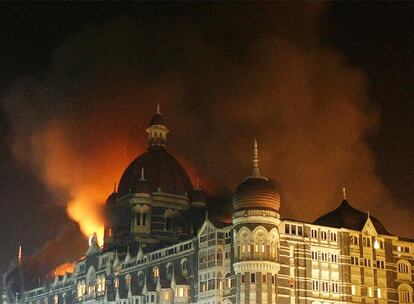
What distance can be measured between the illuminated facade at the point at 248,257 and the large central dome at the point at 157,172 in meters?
1.08

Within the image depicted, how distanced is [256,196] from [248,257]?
6.43 meters

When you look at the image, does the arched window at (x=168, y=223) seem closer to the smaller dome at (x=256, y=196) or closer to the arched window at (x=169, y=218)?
the arched window at (x=169, y=218)

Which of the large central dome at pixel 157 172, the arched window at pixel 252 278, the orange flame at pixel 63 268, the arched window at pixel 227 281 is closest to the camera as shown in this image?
the arched window at pixel 252 278

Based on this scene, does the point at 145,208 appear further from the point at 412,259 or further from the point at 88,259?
the point at 412,259

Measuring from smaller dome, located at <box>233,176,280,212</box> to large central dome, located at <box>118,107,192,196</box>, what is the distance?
30083mm

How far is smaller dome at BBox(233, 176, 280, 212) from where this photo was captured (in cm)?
8243

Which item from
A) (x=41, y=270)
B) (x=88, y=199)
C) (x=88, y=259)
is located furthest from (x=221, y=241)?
(x=41, y=270)

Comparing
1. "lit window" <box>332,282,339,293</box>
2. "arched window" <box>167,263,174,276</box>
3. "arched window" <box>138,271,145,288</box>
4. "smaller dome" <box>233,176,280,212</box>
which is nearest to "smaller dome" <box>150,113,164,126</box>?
"arched window" <box>138,271,145,288</box>

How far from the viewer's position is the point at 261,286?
80625mm

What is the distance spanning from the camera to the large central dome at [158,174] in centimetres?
11388

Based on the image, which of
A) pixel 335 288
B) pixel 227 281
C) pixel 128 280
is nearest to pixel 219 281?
pixel 227 281

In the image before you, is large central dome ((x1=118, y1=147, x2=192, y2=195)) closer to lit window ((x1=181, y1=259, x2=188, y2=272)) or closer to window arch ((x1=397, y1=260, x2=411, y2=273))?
lit window ((x1=181, y1=259, x2=188, y2=272))

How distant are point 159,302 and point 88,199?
122 ft

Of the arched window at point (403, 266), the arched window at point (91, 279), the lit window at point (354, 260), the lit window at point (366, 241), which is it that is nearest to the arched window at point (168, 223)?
the arched window at point (91, 279)
